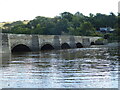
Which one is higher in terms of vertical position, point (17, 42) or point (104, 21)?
point (104, 21)

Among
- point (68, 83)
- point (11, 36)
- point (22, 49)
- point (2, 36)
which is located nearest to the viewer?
point (68, 83)

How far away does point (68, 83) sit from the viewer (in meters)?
11.6

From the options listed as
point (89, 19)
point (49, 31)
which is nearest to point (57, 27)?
point (49, 31)

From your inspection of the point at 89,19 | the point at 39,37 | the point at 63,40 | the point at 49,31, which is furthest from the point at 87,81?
the point at 89,19

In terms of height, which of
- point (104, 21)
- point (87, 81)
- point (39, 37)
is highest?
point (104, 21)

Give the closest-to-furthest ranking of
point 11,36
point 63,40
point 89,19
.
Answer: point 11,36, point 63,40, point 89,19

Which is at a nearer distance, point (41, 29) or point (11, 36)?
point (11, 36)

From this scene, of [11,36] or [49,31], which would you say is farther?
[49,31]

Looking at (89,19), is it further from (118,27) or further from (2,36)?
(2,36)

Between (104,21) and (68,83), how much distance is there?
154791 mm

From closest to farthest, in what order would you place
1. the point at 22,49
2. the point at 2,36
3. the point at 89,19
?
1. the point at 2,36
2. the point at 22,49
3. the point at 89,19

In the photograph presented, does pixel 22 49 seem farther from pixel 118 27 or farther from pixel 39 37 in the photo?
pixel 118 27

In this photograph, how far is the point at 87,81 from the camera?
1207 centimetres

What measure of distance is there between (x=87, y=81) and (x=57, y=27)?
109 meters
